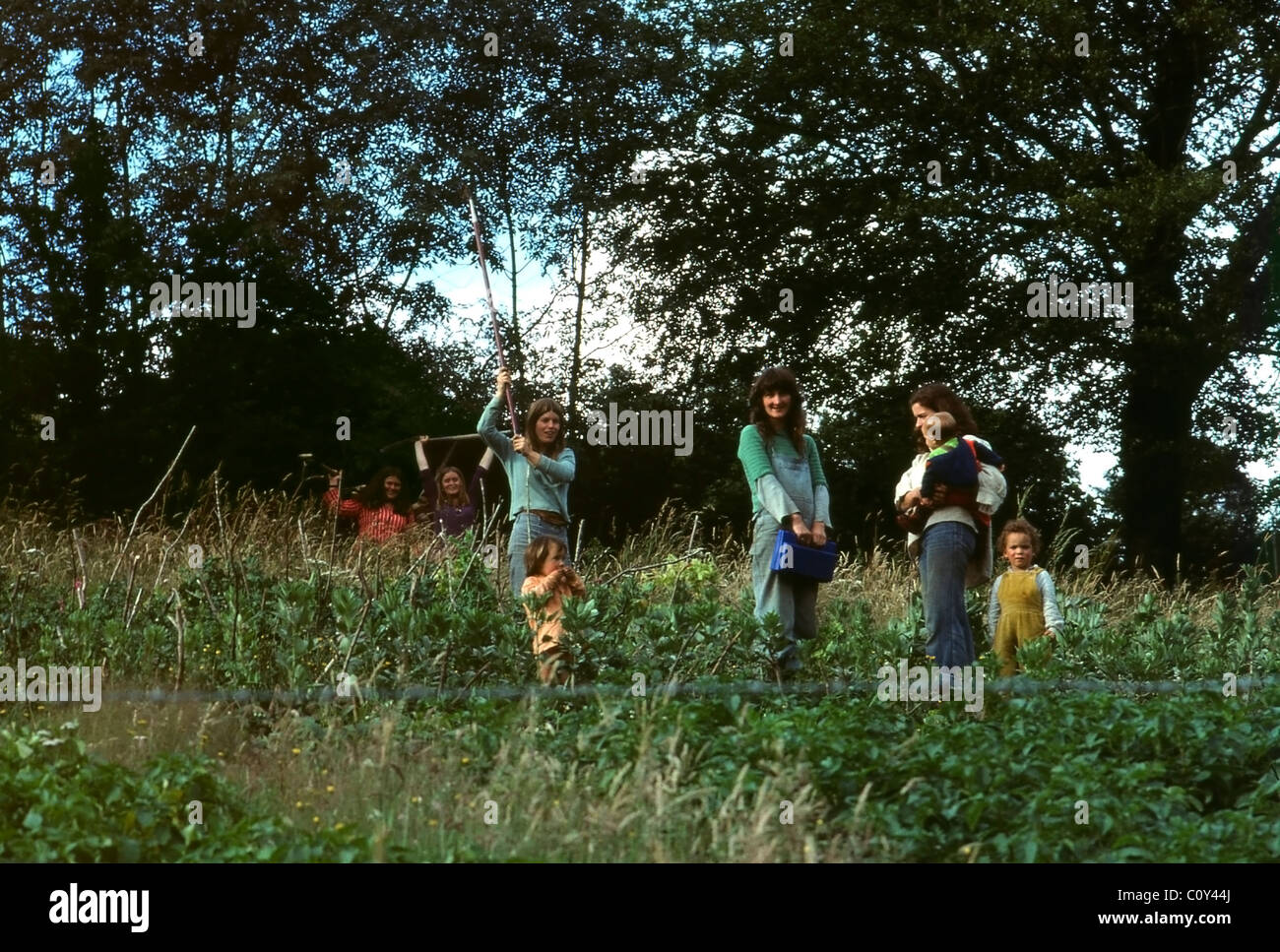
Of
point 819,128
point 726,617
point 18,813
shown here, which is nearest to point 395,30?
point 819,128

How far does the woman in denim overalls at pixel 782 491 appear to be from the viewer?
8609 mm

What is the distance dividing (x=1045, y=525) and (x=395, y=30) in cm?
1102

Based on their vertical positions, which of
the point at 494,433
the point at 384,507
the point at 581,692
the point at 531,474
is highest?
the point at 494,433

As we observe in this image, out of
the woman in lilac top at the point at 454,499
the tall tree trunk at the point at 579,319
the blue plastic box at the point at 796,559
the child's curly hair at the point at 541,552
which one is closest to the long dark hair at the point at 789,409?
the blue plastic box at the point at 796,559

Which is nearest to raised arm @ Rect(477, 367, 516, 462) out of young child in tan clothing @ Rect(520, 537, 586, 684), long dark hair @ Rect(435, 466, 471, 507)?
young child in tan clothing @ Rect(520, 537, 586, 684)

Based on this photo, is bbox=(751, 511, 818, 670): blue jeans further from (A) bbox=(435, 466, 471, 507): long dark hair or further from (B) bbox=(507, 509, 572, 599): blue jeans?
(A) bbox=(435, 466, 471, 507): long dark hair

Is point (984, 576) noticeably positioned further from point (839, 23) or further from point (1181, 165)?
point (839, 23)

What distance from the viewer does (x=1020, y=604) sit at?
396 inches

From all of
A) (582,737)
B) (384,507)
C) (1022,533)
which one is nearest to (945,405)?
(1022,533)

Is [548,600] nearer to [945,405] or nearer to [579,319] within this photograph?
[945,405]

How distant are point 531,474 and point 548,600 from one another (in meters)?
A: 2.20

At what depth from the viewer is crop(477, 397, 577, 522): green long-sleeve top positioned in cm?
999

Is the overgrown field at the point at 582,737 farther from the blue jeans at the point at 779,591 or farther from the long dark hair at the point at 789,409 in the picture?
the long dark hair at the point at 789,409
